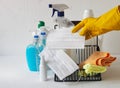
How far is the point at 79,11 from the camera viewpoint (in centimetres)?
143

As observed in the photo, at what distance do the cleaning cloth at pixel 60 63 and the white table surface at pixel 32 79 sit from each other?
5 cm

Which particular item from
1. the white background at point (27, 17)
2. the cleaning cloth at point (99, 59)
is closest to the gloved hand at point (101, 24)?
the cleaning cloth at point (99, 59)

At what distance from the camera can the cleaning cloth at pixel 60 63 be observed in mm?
1005

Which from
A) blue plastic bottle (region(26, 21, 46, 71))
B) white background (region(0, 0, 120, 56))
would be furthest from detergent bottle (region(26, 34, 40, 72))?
white background (region(0, 0, 120, 56))

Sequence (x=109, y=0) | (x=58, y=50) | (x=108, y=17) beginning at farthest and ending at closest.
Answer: (x=109, y=0) → (x=58, y=50) → (x=108, y=17)

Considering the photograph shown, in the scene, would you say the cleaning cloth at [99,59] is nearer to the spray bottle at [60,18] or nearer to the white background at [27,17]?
the spray bottle at [60,18]

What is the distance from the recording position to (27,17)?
1.44m

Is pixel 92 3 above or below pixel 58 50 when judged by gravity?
above

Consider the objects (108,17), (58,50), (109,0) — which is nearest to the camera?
(108,17)

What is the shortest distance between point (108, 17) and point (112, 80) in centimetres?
29

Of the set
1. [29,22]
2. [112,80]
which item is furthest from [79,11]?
[112,80]

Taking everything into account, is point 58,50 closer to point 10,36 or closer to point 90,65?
point 90,65

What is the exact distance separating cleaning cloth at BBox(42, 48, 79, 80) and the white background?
0.39 m

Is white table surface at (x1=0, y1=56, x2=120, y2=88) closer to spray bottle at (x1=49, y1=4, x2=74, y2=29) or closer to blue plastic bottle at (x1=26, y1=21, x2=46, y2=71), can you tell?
blue plastic bottle at (x1=26, y1=21, x2=46, y2=71)
